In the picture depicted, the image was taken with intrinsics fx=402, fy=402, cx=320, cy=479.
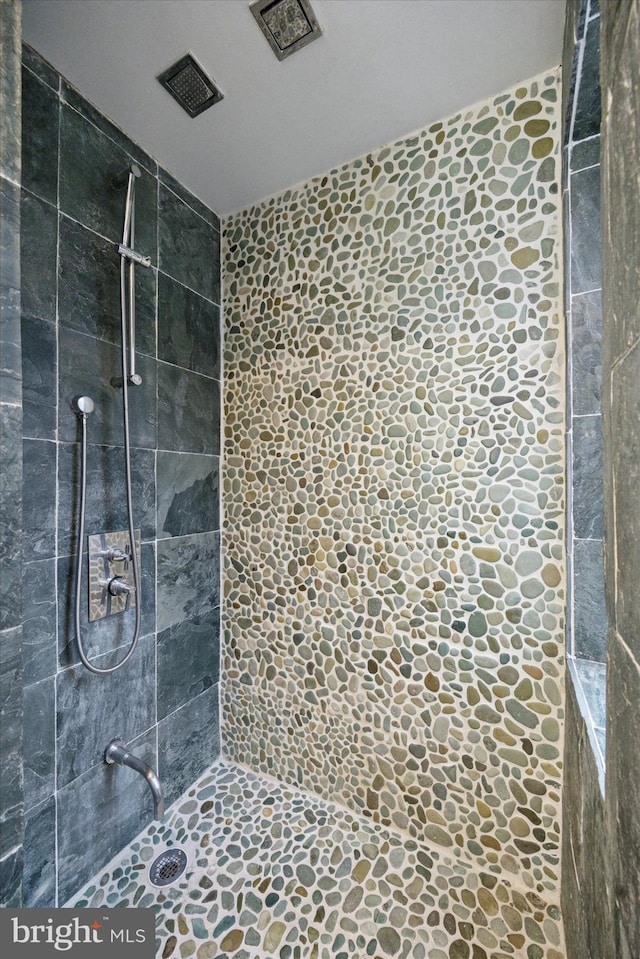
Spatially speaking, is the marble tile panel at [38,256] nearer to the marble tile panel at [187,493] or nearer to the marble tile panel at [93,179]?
the marble tile panel at [93,179]

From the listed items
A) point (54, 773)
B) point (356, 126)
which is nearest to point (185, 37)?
point (356, 126)

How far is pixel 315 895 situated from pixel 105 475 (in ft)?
4.74

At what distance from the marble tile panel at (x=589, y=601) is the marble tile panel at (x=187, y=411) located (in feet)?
4.45

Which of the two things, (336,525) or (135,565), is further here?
(336,525)

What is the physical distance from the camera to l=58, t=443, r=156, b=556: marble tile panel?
3.82 ft

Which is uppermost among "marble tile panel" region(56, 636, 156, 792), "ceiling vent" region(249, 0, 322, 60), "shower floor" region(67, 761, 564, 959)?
"ceiling vent" region(249, 0, 322, 60)

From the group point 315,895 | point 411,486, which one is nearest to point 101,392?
point 411,486

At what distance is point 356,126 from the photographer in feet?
4.37

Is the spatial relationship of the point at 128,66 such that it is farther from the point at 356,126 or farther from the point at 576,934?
the point at 576,934

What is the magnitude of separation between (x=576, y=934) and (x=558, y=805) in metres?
0.28

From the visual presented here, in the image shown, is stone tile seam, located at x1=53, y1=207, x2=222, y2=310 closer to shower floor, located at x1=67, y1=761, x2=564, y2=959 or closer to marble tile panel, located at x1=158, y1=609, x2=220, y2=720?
marble tile panel, located at x1=158, y1=609, x2=220, y2=720

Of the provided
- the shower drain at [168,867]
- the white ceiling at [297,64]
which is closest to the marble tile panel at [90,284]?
the white ceiling at [297,64]

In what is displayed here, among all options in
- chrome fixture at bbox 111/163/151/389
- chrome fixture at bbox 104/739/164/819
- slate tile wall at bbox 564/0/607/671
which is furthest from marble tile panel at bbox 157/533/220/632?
slate tile wall at bbox 564/0/607/671

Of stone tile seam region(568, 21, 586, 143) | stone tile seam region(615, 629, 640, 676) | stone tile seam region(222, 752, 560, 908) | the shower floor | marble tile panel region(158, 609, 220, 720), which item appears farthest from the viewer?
marble tile panel region(158, 609, 220, 720)
